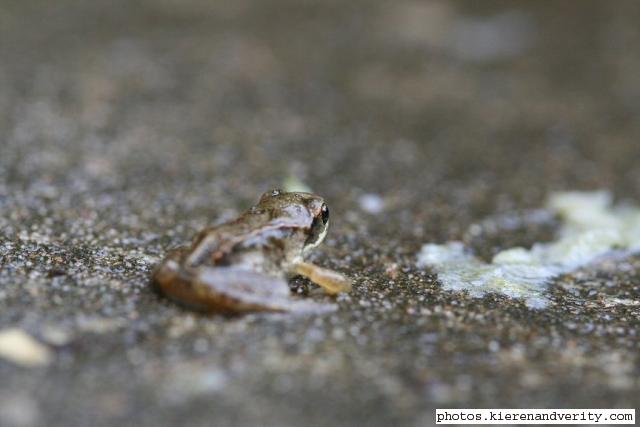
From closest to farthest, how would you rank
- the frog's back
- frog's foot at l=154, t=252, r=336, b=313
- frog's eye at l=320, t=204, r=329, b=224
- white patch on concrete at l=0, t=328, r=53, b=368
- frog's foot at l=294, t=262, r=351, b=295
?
white patch on concrete at l=0, t=328, r=53, b=368, frog's foot at l=154, t=252, r=336, b=313, the frog's back, frog's foot at l=294, t=262, r=351, b=295, frog's eye at l=320, t=204, r=329, b=224

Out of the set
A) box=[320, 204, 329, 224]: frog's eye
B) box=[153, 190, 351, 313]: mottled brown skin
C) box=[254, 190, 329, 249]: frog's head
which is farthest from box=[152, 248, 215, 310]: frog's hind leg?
box=[320, 204, 329, 224]: frog's eye

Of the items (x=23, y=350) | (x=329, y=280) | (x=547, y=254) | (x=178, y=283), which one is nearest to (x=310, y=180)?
(x=547, y=254)

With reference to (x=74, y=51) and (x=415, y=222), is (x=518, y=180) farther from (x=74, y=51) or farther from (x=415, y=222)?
(x=74, y=51)

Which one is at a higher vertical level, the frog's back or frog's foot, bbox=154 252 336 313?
the frog's back

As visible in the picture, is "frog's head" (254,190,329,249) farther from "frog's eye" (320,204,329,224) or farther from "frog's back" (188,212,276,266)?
"frog's back" (188,212,276,266)

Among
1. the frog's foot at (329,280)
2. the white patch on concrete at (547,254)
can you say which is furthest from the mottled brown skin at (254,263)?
the white patch on concrete at (547,254)

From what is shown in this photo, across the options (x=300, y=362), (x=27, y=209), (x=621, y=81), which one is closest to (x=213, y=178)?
(x=27, y=209)

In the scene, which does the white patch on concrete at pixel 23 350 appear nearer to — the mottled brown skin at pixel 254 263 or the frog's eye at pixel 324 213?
the mottled brown skin at pixel 254 263
